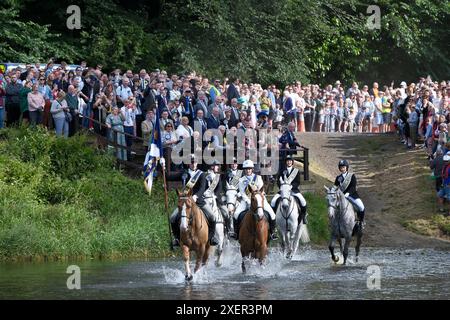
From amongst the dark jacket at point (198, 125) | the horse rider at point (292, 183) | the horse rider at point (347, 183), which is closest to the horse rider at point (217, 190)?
the horse rider at point (292, 183)

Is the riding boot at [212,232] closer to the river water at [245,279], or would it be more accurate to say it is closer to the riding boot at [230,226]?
the river water at [245,279]

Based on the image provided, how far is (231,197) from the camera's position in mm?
31547

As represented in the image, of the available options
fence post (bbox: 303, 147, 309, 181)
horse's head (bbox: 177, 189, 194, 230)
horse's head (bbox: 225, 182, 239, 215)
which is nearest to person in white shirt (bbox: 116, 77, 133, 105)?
fence post (bbox: 303, 147, 309, 181)

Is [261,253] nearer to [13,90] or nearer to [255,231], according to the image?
[255,231]

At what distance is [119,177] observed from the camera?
3953cm

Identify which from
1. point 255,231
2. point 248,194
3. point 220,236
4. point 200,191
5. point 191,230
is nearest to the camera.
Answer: point 191,230

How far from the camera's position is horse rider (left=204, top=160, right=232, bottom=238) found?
30470mm

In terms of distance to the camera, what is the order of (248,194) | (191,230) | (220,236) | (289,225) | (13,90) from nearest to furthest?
(191,230)
(220,236)
(248,194)
(289,225)
(13,90)

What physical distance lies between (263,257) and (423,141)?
1866 cm

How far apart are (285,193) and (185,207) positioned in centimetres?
531

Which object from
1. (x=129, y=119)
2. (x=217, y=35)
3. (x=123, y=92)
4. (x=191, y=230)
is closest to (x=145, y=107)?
(x=129, y=119)

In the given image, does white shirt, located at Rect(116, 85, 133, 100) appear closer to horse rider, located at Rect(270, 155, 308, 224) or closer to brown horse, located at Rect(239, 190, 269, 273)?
horse rider, located at Rect(270, 155, 308, 224)
